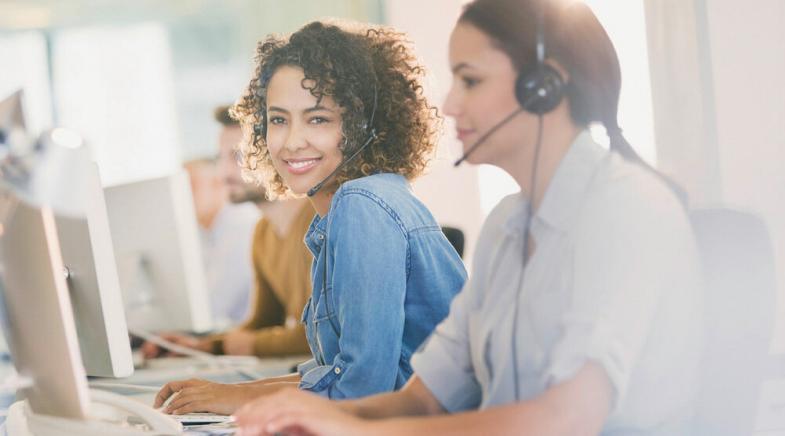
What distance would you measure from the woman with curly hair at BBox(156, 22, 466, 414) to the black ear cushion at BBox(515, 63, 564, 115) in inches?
12.9

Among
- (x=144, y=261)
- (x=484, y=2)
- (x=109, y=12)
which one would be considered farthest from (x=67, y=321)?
(x=109, y=12)

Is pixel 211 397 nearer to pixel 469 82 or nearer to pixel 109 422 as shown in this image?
pixel 109 422

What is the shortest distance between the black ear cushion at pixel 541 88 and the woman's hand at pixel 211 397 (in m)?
0.54

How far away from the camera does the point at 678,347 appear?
878 millimetres

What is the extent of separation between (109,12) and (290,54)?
14.0 ft

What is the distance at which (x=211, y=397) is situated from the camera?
1.25m

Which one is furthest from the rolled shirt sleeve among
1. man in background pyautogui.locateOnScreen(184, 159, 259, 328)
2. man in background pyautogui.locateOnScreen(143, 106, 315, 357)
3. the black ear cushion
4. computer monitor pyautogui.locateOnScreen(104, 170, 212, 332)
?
man in background pyautogui.locateOnScreen(184, 159, 259, 328)

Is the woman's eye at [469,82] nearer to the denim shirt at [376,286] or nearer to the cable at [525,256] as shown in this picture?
the cable at [525,256]

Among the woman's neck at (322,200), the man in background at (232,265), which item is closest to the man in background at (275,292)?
the man in background at (232,265)

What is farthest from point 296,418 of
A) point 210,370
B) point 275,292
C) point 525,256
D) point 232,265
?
point 232,265

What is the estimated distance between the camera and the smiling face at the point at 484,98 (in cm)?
93

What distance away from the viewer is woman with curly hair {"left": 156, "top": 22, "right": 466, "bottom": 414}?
116cm

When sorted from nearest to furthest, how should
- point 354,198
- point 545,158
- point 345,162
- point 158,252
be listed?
point 545,158 < point 354,198 < point 345,162 < point 158,252

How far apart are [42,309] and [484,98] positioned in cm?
47
